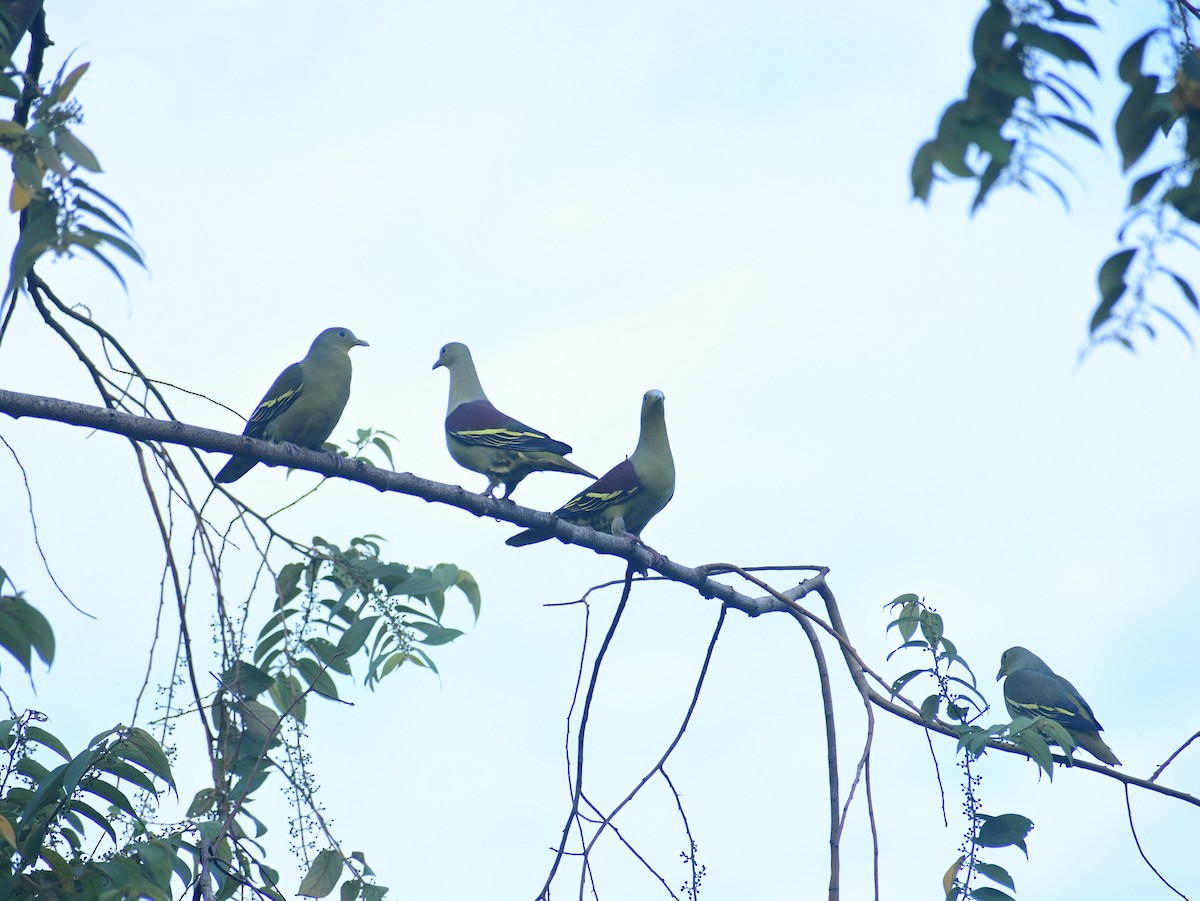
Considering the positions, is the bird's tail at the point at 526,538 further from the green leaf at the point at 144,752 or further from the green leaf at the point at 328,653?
the green leaf at the point at 144,752

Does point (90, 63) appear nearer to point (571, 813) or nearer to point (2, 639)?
point (2, 639)

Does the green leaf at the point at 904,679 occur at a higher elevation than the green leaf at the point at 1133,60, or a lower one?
higher

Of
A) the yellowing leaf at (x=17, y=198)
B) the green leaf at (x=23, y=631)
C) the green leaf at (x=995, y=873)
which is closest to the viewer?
the yellowing leaf at (x=17, y=198)

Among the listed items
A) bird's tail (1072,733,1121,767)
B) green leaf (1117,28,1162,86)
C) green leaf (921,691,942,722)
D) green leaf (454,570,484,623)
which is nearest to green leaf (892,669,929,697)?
green leaf (921,691,942,722)

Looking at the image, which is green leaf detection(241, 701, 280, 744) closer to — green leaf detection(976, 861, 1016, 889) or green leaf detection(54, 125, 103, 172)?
green leaf detection(54, 125, 103, 172)

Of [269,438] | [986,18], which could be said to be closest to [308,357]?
[269,438]

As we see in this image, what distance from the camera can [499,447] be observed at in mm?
6012

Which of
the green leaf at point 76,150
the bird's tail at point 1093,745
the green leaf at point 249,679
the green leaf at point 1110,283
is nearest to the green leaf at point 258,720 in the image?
the green leaf at point 249,679

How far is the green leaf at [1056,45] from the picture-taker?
1.83 m

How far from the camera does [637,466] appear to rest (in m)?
5.73

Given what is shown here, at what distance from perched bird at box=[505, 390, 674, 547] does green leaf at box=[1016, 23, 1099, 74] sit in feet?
12.6

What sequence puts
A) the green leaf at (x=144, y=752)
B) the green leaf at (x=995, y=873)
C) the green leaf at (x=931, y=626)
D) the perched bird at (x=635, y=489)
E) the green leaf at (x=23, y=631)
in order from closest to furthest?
the green leaf at (x=23, y=631), the green leaf at (x=144, y=752), the green leaf at (x=995, y=873), the green leaf at (x=931, y=626), the perched bird at (x=635, y=489)

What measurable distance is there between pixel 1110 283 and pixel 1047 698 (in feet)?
23.2

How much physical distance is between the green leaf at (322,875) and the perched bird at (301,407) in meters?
2.32
